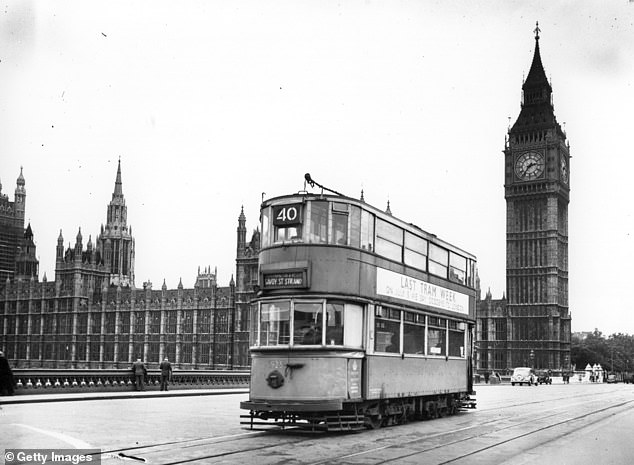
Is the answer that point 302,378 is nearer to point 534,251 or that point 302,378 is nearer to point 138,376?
point 138,376

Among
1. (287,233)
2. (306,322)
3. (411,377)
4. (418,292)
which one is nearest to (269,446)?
(306,322)

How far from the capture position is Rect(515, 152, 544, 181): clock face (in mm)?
99438

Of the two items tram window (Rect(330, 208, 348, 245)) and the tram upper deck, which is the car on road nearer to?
A: the tram upper deck

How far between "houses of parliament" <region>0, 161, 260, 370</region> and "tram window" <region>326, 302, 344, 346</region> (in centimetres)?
6263

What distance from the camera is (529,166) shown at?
10012cm

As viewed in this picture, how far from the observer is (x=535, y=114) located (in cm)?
10188

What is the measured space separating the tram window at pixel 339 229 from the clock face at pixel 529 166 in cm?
8523

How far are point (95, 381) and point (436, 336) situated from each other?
17.0 m

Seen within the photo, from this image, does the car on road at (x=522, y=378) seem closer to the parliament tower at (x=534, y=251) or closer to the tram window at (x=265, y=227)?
the parliament tower at (x=534, y=251)

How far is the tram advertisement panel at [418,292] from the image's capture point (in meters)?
19.1

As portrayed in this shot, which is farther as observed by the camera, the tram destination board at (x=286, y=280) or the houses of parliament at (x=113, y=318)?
the houses of parliament at (x=113, y=318)

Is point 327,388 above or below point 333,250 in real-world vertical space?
below

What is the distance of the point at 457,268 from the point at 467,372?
3.46m

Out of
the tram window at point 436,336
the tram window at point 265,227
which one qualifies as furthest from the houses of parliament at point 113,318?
the tram window at point 265,227
